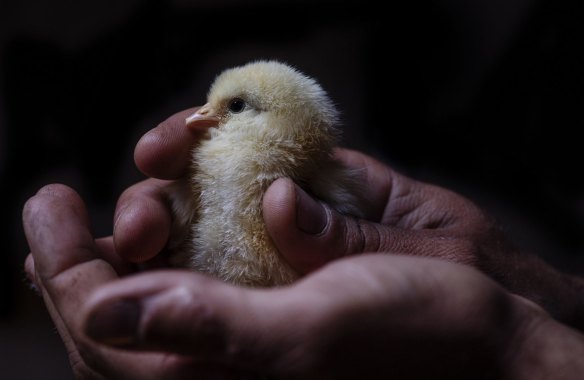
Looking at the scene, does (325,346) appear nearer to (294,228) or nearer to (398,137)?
(294,228)

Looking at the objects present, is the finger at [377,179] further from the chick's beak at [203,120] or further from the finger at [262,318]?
the finger at [262,318]

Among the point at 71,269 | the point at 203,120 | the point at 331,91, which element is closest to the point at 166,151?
the point at 203,120

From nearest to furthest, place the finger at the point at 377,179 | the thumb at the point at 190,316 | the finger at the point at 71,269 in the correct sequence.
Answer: the thumb at the point at 190,316 → the finger at the point at 71,269 → the finger at the point at 377,179

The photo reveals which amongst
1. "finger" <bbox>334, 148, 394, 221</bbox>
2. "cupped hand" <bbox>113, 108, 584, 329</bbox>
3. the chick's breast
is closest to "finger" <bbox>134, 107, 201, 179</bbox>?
"cupped hand" <bbox>113, 108, 584, 329</bbox>

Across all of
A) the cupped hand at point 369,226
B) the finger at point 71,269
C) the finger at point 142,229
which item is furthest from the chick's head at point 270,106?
the finger at point 71,269

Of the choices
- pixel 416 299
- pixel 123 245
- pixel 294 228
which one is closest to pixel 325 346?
pixel 416 299

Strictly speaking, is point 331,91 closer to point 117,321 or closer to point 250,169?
point 250,169

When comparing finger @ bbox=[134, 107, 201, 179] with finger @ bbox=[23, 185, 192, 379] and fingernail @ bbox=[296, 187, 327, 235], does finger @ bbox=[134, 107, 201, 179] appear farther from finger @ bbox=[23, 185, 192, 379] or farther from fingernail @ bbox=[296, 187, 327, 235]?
fingernail @ bbox=[296, 187, 327, 235]
